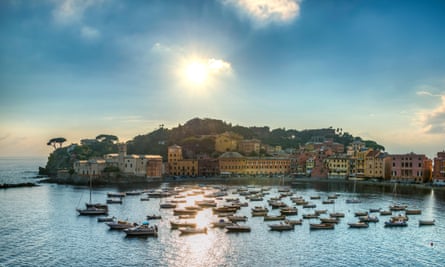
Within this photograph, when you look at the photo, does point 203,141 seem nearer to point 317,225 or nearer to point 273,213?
point 273,213

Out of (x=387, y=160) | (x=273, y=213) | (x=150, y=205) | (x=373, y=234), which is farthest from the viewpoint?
(x=387, y=160)

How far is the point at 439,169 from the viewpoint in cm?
10281

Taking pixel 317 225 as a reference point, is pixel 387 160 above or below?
above

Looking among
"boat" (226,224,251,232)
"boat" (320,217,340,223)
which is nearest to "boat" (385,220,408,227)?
"boat" (320,217,340,223)

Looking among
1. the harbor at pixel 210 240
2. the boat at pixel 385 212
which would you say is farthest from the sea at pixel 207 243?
the boat at pixel 385 212

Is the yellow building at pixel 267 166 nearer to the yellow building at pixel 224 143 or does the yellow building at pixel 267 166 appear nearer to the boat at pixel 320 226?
the yellow building at pixel 224 143

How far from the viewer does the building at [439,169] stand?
102 m

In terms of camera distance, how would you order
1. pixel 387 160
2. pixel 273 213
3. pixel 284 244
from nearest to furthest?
1. pixel 284 244
2. pixel 273 213
3. pixel 387 160

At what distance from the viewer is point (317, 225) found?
48406mm

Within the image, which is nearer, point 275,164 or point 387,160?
point 387,160

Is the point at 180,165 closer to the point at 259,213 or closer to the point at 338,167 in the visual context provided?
the point at 338,167

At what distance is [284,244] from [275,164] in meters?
99.7

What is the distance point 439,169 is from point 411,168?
7616 millimetres

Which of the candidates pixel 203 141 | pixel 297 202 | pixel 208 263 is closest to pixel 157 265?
pixel 208 263
